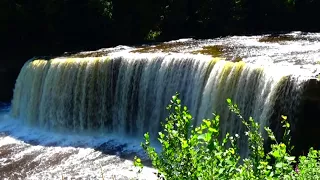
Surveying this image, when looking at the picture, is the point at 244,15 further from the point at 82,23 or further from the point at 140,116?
the point at 140,116

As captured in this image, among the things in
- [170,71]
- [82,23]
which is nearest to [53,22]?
[82,23]

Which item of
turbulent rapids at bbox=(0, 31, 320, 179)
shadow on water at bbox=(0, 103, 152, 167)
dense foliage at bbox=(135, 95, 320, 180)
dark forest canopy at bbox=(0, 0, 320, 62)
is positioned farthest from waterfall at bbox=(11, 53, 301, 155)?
dense foliage at bbox=(135, 95, 320, 180)

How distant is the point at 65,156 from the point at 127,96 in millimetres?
2929

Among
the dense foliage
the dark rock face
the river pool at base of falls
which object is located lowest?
the river pool at base of falls

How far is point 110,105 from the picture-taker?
1535 centimetres

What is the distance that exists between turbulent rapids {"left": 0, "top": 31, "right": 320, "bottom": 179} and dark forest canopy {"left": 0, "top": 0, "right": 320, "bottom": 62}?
564 cm

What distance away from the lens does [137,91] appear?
14727 millimetres

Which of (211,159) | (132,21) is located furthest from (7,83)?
(211,159)

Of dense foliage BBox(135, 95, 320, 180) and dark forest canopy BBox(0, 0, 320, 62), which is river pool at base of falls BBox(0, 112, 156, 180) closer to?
dense foliage BBox(135, 95, 320, 180)

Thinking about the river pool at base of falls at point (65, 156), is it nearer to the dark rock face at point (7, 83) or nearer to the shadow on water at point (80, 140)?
the shadow on water at point (80, 140)

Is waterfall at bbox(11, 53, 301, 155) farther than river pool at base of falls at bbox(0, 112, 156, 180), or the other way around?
river pool at base of falls at bbox(0, 112, 156, 180)

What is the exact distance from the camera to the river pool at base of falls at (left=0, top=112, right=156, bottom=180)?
11820 millimetres

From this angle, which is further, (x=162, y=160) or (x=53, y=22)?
(x=53, y=22)

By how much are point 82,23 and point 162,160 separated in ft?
67.2
